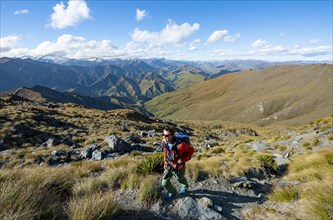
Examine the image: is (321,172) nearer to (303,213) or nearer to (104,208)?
(303,213)

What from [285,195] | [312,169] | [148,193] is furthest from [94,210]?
[312,169]

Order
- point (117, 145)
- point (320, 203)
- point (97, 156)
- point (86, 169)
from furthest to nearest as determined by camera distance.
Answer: point (117, 145) < point (97, 156) < point (86, 169) < point (320, 203)

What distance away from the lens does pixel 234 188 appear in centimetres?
874

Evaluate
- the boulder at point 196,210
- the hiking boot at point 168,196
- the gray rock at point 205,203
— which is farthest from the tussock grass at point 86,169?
the gray rock at point 205,203

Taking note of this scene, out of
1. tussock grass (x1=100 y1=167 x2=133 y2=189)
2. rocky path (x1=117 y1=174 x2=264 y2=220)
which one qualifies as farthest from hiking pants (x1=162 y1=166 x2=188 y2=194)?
tussock grass (x1=100 y1=167 x2=133 y2=189)

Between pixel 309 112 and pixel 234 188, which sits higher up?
pixel 234 188

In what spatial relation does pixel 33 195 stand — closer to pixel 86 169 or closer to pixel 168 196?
pixel 168 196

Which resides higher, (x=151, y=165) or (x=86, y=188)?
(x=86, y=188)

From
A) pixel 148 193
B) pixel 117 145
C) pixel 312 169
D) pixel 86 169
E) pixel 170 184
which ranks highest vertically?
pixel 170 184

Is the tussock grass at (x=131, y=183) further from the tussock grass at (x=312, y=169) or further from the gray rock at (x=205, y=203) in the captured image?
the tussock grass at (x=312, y=169)

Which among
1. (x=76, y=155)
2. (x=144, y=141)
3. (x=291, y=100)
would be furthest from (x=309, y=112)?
(x=76, y=155)

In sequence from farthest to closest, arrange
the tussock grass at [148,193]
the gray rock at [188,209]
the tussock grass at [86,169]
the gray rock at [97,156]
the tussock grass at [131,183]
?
the gray rock at [97,156], the tussock grass at [86,169], the tussock grass at [131,183], the tussock grass at [148,193], the gray rock at [188,209]

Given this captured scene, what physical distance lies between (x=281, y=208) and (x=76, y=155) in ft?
51.8

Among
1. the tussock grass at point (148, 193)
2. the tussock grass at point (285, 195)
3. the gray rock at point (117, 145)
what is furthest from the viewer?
the gray rock at point (117, 145)
